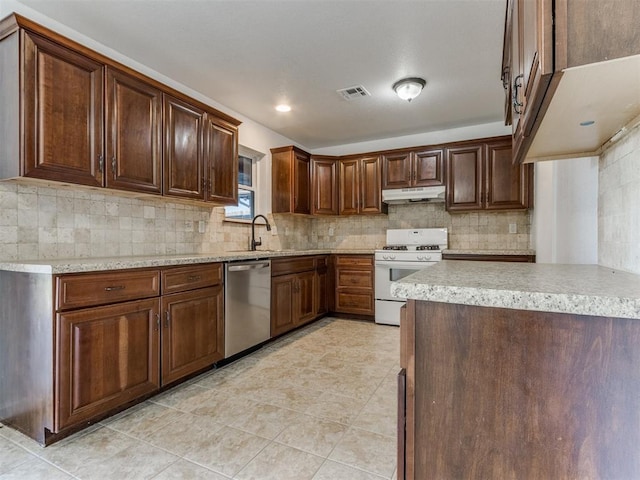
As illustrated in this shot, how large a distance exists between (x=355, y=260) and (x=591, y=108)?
10.8 ft

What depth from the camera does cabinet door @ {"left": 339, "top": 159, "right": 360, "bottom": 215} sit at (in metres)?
4.48

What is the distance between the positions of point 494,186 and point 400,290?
345cm

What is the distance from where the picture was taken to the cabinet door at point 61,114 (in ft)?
5.82

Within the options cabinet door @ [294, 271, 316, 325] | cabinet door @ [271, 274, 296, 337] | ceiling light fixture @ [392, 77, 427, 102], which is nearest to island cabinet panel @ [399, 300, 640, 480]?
cabinet door @ [271, 274, 296, 337]

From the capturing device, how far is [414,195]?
4.04 metres

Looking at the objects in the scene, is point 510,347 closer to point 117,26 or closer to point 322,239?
point 117,26

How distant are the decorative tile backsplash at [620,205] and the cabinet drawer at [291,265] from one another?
247 centimetres

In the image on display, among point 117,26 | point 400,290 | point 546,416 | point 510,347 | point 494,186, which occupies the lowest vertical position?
point 546,416

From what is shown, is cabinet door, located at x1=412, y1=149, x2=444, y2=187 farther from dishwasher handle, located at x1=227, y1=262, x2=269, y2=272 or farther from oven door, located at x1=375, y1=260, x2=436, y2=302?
dishwasher handle, located at x1=227, y1=262, x2=269, y2=272

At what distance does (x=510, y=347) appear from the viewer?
30.8 inches

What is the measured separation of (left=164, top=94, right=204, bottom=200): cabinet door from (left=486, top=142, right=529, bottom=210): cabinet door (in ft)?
10.1

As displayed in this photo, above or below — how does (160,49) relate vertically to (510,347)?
above

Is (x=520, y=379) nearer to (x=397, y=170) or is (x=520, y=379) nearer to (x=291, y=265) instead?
(x=291, y=265)

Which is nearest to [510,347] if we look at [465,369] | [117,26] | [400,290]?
[465,369]
